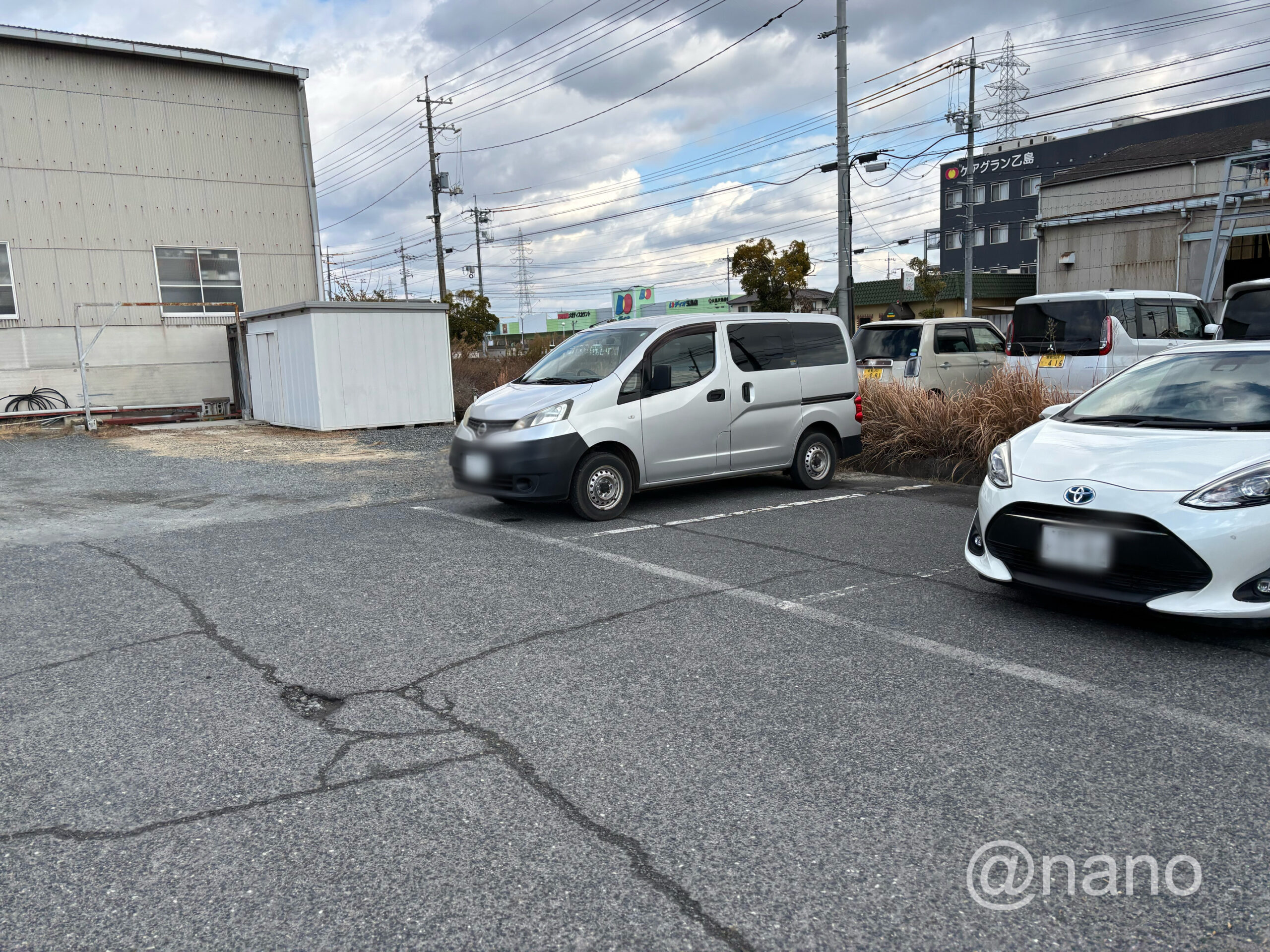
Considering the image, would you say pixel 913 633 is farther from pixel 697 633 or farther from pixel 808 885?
pixel 808 885

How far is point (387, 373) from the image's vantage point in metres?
16.1

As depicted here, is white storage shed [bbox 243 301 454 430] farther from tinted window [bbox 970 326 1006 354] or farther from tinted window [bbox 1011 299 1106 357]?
tinted window [bbox 1011 299 1106 357]

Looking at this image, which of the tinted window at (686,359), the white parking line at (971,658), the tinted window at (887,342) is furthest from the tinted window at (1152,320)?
the white parking line at (971,658)

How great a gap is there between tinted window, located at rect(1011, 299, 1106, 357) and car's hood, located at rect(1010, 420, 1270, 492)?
24.6 ft

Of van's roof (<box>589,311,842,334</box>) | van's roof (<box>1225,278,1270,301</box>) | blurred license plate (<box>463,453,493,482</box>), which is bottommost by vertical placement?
blurred license plate (<box>463,453,493,482</box>)

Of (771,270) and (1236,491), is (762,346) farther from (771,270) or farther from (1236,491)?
Answer: (771,270)

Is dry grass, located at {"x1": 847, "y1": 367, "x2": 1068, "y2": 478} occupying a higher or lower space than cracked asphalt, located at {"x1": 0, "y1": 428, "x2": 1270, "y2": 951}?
higher

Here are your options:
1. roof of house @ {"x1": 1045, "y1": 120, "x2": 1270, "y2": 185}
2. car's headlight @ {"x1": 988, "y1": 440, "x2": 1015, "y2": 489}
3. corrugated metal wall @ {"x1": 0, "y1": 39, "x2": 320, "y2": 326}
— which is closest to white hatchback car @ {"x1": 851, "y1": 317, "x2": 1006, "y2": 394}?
car's headlight @ {"x1": 988, "y1": 440, "x2": 1015, "y2": 489}

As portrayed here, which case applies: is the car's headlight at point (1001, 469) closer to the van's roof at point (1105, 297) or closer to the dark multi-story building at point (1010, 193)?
the van's roof at point (1105, 297)

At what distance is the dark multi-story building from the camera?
5216cm

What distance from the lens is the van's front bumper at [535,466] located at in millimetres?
7477

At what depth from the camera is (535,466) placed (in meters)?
7.48

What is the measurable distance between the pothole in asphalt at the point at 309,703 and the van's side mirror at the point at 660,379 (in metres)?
4.65

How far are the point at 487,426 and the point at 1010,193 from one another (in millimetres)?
57231
